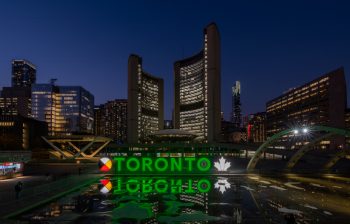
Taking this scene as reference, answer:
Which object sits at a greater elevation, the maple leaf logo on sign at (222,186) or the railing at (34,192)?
the railing at (34,192)

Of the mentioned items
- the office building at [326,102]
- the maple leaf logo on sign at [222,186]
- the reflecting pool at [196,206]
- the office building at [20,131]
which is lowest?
the maple leaf logo on sign at [222,186]

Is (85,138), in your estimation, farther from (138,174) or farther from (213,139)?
(213,139)

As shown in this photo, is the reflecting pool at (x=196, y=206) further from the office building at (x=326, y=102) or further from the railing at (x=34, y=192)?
the office building at (x=326, y=102)

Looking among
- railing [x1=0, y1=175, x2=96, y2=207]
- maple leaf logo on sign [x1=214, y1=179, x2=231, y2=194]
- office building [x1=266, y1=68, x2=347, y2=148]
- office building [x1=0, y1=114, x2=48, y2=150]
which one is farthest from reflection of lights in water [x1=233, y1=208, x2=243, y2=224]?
office building [x1=0, y1=114, x2=48, y2=150]

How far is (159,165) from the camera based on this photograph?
47.7 m

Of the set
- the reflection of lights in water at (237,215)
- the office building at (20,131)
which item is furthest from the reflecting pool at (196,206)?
the office building at (20,131)

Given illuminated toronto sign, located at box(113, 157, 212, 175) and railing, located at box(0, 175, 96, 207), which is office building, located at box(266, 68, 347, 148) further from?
railing, located at box(0, 175, 96, 207)

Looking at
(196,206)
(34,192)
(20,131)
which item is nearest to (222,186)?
(196,206)

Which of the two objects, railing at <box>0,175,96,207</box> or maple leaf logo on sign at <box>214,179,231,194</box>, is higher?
railing at <box>0,175,96,207</box>

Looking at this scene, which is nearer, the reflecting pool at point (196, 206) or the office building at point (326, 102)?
the reflecting pool at point (196, 206)

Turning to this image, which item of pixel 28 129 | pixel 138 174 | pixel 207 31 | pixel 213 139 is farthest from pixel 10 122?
pixel 138 174

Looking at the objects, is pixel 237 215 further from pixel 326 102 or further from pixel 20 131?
pixel 326 102

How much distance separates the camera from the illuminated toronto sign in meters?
47.8

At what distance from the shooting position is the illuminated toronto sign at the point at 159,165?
47812mm
